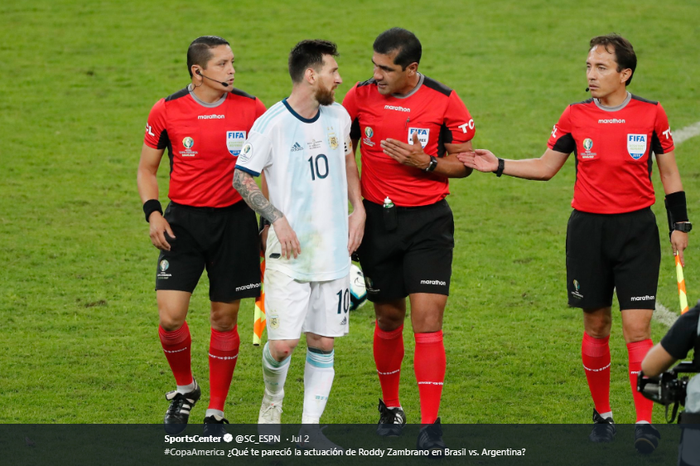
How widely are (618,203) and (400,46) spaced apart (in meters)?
1.70

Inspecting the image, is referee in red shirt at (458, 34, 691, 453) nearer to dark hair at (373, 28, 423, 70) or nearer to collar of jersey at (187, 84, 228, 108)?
dark hair at (373, 28, 423, 70)

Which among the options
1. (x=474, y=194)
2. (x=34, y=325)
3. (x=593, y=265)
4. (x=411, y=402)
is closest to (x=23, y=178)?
(x=34, y=325)

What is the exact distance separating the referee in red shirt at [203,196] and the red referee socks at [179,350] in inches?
0.4

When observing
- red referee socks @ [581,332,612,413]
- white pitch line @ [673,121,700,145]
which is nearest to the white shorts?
red referee socks @ [581,332,612,413]

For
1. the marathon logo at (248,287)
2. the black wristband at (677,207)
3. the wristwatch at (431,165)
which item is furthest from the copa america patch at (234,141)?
the black wristband at (677,207)

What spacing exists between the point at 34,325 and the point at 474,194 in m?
6.54

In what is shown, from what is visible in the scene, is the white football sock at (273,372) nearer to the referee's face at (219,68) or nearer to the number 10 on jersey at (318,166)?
the number 10 on jersey at (318,166)

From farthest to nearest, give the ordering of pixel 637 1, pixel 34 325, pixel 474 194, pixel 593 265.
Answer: pixel 637 1
pixel 474 194
pixel 34 325
pixel 593 265

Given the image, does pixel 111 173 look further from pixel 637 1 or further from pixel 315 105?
pixel 637 1

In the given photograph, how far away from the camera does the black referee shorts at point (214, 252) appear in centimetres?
626

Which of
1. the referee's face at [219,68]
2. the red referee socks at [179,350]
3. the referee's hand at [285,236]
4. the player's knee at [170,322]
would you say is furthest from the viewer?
the red referee socks at [179,350]

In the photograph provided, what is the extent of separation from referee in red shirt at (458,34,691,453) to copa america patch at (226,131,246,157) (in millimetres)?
1442

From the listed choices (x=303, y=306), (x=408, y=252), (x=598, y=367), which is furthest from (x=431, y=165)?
(x=598, y=367)

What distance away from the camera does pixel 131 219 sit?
1223 centimetres
